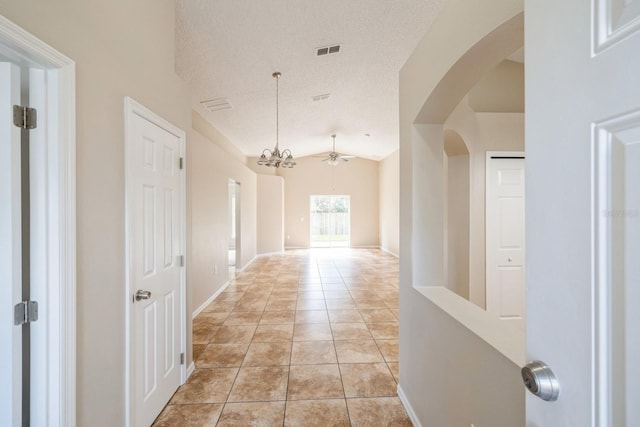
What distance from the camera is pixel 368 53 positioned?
373cm

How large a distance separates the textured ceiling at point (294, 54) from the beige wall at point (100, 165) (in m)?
1.10

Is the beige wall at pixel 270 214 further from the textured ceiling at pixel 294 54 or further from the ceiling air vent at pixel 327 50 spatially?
the ceiling air vent at pixel 327 50

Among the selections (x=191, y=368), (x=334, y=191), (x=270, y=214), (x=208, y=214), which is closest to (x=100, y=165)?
(x=191, y=368)

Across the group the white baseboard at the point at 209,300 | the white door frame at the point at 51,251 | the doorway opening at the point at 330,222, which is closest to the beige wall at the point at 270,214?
the doorway opening at the point at 330,222

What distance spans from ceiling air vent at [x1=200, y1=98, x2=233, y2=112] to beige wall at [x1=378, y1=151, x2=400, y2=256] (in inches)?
212

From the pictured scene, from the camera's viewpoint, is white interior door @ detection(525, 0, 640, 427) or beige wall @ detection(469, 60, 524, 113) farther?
beige wall @ detection(469, 60, 524, 113)

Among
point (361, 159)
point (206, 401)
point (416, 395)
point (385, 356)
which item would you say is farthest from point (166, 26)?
point (361, 159)

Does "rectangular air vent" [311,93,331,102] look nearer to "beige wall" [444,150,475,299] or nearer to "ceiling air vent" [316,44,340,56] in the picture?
"ceiling air vent" [316,44,340,56]

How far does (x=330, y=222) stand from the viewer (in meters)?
11.3

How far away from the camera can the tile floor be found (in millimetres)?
2086

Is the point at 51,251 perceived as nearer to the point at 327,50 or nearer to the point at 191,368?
the point at 191,368

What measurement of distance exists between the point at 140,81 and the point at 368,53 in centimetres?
288

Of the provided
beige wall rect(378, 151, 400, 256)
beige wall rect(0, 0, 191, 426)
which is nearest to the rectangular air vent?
beige wall rect(0, 0, 191, 426)

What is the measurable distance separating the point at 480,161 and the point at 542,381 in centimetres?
311
